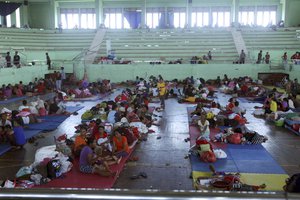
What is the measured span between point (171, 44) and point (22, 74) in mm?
14065

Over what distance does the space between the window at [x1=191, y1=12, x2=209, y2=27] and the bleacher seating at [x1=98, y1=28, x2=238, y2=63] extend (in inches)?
197

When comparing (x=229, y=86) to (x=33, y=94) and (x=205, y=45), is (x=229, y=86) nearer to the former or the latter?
(x=205, y=45)

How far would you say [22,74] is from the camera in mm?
23406

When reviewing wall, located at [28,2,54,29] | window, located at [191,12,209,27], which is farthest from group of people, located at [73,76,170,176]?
wall, located at [28,2,54,29]

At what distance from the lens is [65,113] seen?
1518cm

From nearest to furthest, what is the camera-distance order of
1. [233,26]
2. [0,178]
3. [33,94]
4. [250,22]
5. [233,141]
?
[0,178]
[233,141]
[33,94]
[233,26]
[250,22]

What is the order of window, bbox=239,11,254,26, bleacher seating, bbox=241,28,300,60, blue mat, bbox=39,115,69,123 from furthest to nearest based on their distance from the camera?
window, bbox=239,11,254,26 → bleacher seating, bbox=241,28,300,60 → blue mat, bbox=39,115,69,123

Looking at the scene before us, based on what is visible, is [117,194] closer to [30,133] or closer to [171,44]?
[30,133]

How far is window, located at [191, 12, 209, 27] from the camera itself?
126 feet

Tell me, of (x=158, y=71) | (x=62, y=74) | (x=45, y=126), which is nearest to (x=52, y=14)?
(x=62, y=74)

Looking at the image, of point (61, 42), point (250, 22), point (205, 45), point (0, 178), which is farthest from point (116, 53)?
point (0, 178)

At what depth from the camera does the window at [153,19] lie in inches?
1523

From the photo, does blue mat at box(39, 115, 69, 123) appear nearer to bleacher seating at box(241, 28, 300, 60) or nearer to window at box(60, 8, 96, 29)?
bleacher seating at box(241, 28, 300, 60)

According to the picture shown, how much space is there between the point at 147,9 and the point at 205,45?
34.2 ft
